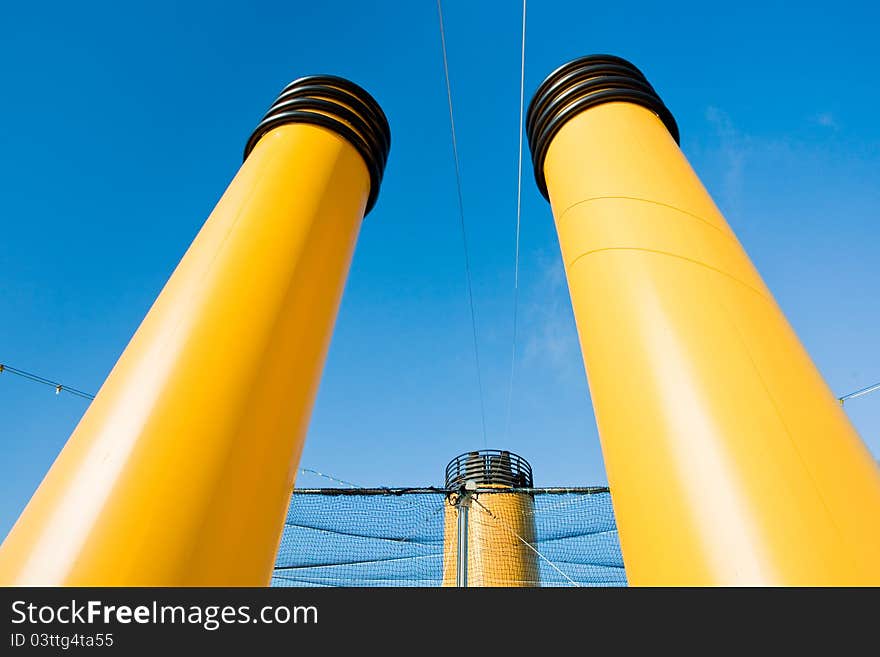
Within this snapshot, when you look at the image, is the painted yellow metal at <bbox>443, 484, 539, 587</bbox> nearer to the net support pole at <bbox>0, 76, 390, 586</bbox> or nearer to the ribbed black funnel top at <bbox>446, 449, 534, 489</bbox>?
the ribbed black funnel top at <bbox>446, 449, 534, 489</bbox>

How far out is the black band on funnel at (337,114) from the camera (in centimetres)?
237

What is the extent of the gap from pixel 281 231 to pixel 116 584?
111 centimetres

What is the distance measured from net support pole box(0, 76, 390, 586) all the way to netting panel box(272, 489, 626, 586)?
15.6ft

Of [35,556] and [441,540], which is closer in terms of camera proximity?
[35,556]

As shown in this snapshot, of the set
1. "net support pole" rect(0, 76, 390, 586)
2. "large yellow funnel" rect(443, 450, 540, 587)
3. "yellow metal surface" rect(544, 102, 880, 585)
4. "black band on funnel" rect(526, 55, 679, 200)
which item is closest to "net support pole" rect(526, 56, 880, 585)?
"yellow metal surface" rect(544, 102, 880, 585)

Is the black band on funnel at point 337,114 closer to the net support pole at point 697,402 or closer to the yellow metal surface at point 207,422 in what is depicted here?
the yellow metal surface at point 207,422

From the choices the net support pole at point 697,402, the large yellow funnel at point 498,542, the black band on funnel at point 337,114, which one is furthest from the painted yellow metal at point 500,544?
the net support pole at point 697,402

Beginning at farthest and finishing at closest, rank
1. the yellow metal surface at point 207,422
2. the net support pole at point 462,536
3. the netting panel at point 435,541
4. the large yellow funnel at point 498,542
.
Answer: the large yellow funnel at point 498,542 → the netting panel at point 435,541 → the net support pole at point 462,536 → the yellow metal surface at point 207,422

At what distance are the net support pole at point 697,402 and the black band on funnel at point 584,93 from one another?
1.21 ft

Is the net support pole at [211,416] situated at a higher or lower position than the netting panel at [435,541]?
lower
